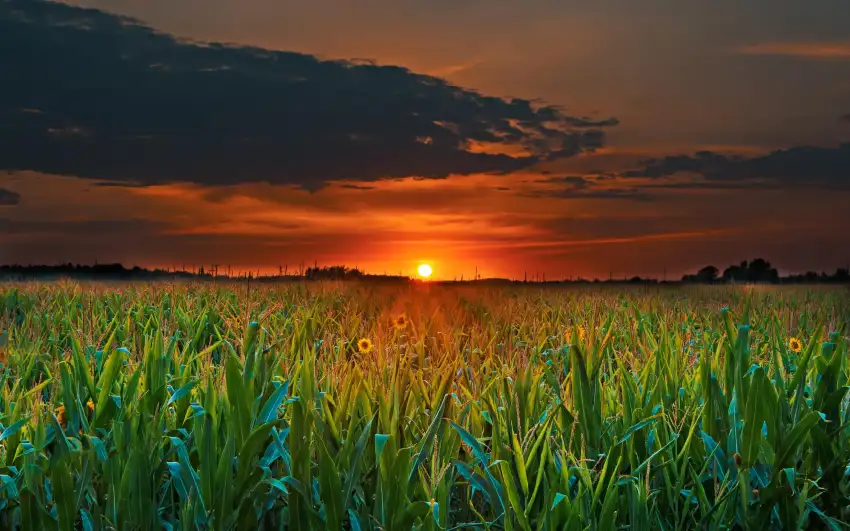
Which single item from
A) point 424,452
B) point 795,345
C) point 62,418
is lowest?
point 62,418

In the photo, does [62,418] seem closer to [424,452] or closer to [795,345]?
[424,452]

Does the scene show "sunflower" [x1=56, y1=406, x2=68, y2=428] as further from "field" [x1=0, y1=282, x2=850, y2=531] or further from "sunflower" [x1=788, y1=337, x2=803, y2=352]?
"sunflower" [x1=788, y1=337, x2=803, y2=352]

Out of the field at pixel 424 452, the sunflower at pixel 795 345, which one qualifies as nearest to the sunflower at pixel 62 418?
the field at pixel 424 452

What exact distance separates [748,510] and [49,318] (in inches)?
299

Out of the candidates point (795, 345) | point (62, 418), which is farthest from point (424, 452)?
point (795, 345)

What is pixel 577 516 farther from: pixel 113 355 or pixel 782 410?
pixel 113 355

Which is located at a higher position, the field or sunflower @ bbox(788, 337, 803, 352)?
sunflower @ bbox(788, 337, 803, 352)

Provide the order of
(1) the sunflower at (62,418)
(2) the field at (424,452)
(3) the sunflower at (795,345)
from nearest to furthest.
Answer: (2) the field at (424,452) → (1) the sunflower at (62,418) → (3) the sunflower at (795,345)

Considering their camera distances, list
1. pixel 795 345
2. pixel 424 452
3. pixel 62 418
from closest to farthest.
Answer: pixel 424 452
pixel 62 418
pixel 795 345

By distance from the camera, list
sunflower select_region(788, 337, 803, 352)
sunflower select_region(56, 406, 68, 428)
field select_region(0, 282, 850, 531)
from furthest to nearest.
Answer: sunflower select_region(788, 337, 803, 352) < sunflower select_region(56, 406, 68, 428) < field select_region(0, 282, 850, 531)

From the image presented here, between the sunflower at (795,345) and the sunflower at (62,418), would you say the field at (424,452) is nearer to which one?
the sunflower at (62,418)

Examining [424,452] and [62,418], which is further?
[62,418]

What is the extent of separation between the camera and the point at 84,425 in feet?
12.4

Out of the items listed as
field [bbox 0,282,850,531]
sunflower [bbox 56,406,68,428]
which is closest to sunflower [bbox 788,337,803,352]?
field [bbox 0,282,850,531]
